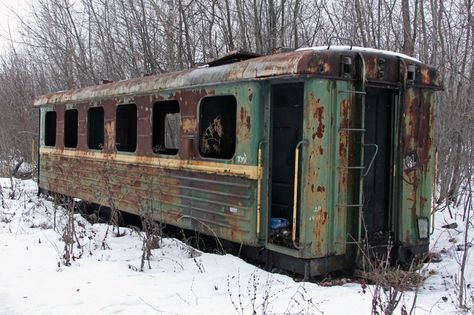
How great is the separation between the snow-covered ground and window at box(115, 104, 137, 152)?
2008 mm

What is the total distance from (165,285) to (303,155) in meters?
1.88

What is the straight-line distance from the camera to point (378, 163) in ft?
19.7

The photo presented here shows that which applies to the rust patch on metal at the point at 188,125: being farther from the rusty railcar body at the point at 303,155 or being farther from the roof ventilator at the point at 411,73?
the roof ventilator at the point at 411,73

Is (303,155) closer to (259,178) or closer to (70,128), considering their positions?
(259,178)

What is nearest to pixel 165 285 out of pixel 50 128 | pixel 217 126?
pixel 217 126

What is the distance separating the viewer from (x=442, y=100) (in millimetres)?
10078

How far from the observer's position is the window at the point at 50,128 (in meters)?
12.1

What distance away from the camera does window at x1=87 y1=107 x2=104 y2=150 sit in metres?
9.69

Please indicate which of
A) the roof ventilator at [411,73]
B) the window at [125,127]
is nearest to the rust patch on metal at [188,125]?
the window at [125,127]

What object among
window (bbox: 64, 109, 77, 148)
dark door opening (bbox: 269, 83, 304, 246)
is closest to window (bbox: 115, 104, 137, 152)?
window (bbox: 64, 109, 77, 148)

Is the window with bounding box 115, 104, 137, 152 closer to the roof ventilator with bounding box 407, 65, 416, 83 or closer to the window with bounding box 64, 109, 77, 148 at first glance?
the window with bounding box 64, 109, 77, 148

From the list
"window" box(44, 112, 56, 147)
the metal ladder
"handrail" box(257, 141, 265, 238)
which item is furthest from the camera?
"window" box(44, 112, 56, 147)

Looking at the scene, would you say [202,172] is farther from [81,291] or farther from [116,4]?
[116,4]

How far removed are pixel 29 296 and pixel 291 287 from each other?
2433mm
